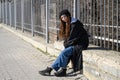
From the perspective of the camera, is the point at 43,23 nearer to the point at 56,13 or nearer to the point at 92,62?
the point at 56,13

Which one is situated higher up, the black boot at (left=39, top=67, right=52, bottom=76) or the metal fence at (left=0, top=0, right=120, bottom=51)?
the metal fence at (left=0, top=0, right=120, bottom=51)

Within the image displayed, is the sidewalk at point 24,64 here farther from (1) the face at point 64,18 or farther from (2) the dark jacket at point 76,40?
(1) the face at point 64,18

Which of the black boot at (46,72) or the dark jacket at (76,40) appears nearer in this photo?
the dark jacket at (76,40)

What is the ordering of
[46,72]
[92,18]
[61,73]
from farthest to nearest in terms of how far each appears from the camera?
[92,18] < [46,72] < [61,73]

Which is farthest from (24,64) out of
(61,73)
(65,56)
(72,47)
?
(72,47)

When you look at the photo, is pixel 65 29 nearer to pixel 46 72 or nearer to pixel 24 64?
pixel 46 72

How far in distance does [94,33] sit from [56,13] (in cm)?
302

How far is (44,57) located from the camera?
32.4 ft

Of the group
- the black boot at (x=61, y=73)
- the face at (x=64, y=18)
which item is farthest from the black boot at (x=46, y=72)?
the face at (x=64, y=18)

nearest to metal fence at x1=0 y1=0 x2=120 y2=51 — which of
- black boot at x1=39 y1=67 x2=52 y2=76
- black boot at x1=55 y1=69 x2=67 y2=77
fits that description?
black boot at x1=55 y1=69 x2=67 y2=77

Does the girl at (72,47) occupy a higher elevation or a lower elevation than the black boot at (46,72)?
higher

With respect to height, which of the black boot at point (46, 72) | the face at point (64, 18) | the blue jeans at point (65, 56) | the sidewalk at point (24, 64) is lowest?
the sidewalk at point (24, 64)

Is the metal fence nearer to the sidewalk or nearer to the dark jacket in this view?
the dark jacket

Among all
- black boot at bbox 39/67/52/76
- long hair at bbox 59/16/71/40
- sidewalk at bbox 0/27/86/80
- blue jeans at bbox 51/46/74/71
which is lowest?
sidewalk at bbox 0/27/86/80
